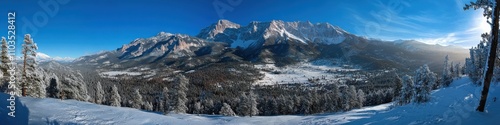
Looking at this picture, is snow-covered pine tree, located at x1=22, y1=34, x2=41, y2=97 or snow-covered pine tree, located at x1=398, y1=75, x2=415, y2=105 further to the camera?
snow-covered pine tree, located at x1=398, y1=75, x2=415, y2=105

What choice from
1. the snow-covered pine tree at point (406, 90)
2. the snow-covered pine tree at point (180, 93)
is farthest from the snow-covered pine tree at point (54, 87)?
the snow-covered pine tree at point (406, 90)

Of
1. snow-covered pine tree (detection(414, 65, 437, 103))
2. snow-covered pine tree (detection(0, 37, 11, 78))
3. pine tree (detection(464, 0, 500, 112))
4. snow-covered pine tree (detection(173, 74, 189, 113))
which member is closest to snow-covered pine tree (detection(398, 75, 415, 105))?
snow-covered pine tree (detection(414, 65, 437, 103))

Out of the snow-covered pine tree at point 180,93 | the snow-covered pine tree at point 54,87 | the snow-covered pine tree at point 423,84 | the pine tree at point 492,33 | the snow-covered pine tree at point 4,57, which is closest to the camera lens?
the pine tree at point 492,33

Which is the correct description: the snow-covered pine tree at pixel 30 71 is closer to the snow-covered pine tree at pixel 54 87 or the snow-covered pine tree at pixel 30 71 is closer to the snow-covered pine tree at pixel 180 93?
the snow-covered pine tree at pixel 54 87

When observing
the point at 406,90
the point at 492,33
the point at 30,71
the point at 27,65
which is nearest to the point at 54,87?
the point at 30,71

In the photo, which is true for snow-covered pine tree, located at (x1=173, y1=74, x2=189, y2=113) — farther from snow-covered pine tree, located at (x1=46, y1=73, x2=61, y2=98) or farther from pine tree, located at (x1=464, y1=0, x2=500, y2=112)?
pine tree, located at (x1=464, y1=0, x2=500, y2=112)

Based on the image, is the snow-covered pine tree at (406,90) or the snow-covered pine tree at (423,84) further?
the snow-covered pine tree at (406,90)

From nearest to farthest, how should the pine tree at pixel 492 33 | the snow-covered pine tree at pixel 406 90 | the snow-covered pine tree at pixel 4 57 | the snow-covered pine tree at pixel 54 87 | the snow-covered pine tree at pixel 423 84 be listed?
the pine tree at pixel 492 33, the snow-covered pine tree at pixel 4 57, the snow-covered pine tree at pixel 423 84, the snow-covered pine tree at pixel 406 90, the snow-covered pine tree at pixel 54 87

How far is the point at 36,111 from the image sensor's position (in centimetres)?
2070

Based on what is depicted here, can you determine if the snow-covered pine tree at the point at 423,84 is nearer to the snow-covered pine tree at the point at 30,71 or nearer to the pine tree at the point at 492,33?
the pine tree at the point at 492,33

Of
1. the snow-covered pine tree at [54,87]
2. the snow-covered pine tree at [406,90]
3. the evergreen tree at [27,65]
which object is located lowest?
the snow-covered pine tree at [406,90]

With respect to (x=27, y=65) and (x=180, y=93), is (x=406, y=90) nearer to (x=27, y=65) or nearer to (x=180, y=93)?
(x=180, y=93)

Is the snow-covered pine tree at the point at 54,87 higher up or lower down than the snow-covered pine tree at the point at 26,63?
lower down

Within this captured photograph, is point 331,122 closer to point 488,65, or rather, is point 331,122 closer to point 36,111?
point 488,65
